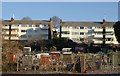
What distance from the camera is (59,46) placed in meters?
21.6

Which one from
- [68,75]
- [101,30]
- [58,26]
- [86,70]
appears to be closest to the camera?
[68,75]

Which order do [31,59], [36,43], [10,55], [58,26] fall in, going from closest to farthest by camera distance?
[10,55], [31,59], [36,43], [58,26]

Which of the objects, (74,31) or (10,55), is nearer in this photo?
(10,55)

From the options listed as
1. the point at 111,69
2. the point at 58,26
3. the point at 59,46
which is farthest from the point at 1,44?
the point at 58,26

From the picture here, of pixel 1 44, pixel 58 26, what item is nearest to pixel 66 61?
pixel 1 44

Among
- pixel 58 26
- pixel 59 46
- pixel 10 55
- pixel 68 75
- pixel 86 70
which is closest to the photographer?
pixel 68 75

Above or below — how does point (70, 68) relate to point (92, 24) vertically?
below

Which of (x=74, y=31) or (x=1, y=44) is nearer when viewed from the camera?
(x=1, y=44)

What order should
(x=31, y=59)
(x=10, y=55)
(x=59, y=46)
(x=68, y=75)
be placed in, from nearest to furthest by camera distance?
(x=68, y=75) < (x=10, y=55) < (x=31, y=59) < (x=59, y=46)

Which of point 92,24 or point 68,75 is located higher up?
point 92,24

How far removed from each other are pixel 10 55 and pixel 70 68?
7.34 ft

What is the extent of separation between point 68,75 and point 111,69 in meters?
2.40

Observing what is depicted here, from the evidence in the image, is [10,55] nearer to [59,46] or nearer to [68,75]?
[68,75]

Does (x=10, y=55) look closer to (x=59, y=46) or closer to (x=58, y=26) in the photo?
(x=59, y=46)
